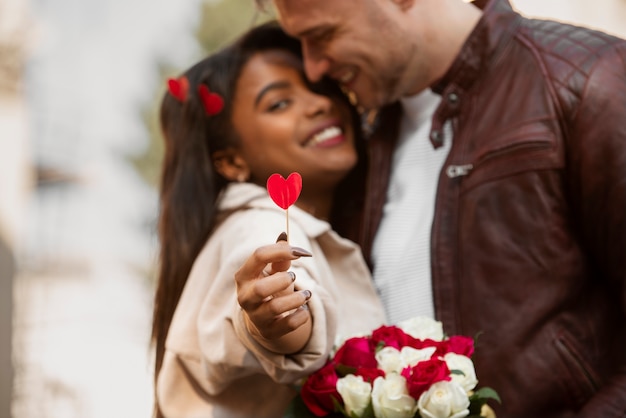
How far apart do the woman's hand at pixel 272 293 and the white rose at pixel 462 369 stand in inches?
8.7

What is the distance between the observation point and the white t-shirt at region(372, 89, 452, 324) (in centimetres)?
150

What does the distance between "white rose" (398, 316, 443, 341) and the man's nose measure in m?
0.45

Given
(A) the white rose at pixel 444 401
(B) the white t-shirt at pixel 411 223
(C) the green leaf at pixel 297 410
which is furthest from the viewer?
(B) the white t-shirt at pixel 411 223

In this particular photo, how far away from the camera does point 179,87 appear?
5.29 ft

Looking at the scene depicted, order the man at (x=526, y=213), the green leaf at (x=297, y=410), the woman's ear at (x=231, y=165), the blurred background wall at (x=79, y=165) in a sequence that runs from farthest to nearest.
A: 1. the blurred background wall at (x=79, y=165)
2. the woman's ear at (x=231, y=165)
3. the man at (x=526, y=213)
4. the green leaf at (x=297, y=410)

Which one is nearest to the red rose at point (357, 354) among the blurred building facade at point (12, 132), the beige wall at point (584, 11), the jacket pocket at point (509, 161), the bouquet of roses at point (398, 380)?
the bouquet of roses at point (398, 380)

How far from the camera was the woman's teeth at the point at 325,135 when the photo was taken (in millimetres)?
1557

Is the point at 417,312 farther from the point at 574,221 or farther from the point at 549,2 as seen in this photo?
the point at 549,2

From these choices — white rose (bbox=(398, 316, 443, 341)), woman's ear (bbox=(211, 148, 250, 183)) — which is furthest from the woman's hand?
woman's ear (bbox=(211, 148, 250, 183))

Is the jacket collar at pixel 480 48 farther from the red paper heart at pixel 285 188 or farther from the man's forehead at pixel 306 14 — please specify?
the red paper heart at pixel 285 188

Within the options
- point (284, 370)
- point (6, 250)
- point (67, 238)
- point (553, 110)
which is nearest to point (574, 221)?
point (553, 110)

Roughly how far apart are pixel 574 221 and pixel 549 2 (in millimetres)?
1318

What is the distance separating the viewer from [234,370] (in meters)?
1.29

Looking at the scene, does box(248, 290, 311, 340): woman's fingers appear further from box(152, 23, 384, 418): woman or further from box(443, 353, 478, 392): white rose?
box(443, 353, 478, 392): white rose
